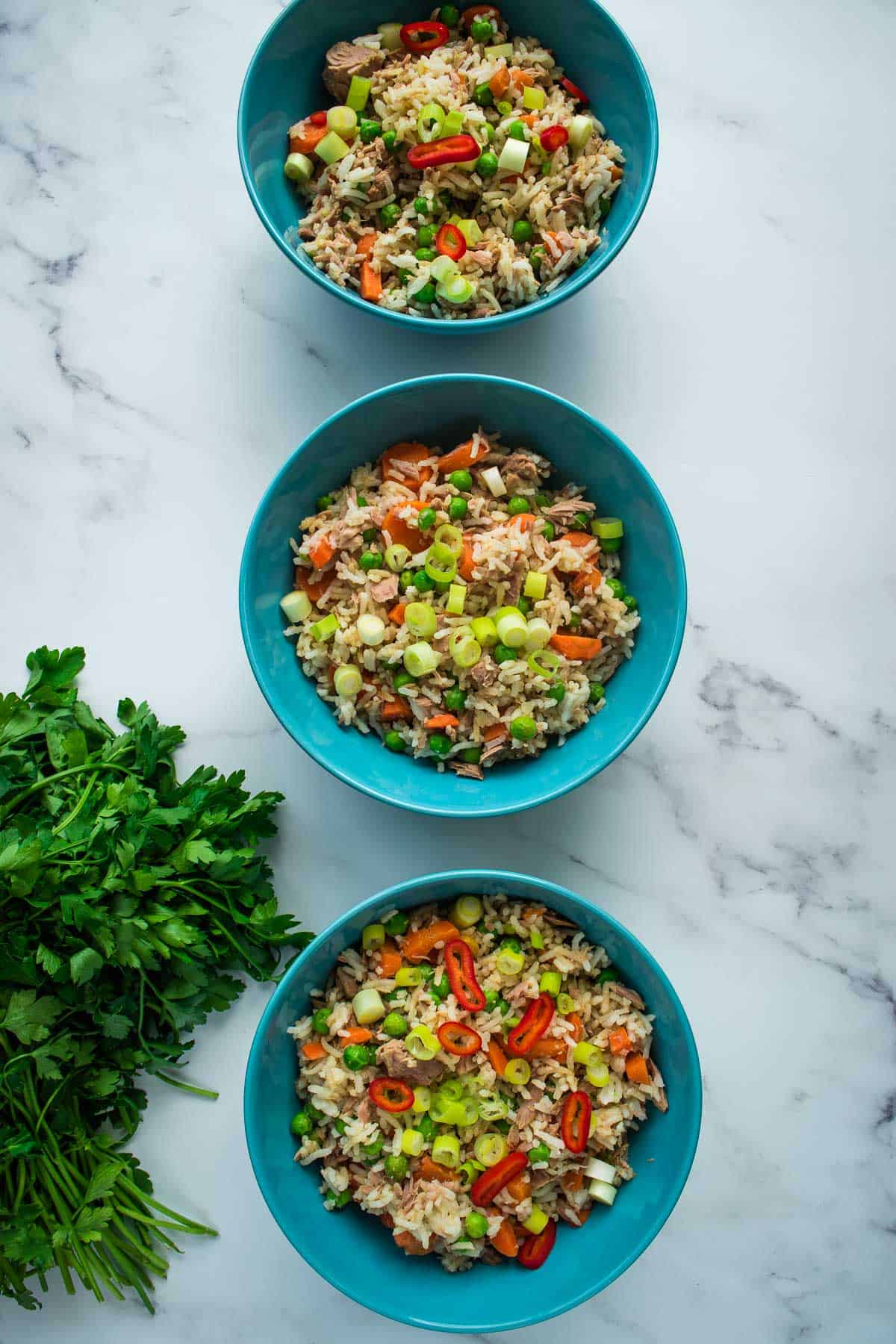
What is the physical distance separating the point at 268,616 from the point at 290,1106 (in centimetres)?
133

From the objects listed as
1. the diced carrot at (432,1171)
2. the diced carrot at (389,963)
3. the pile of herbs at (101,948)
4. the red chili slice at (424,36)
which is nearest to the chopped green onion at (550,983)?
the diced carrot at (389,963)

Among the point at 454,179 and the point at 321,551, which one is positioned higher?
the point at 454,179

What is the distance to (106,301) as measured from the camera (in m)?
3.37

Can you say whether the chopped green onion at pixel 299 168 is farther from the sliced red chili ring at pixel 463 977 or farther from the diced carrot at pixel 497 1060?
the diced carrot at pixel 497 1060

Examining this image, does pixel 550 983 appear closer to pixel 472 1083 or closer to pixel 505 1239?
pixel 472 1083

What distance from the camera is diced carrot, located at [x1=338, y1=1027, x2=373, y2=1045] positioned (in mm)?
2842

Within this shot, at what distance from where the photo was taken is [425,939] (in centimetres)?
291

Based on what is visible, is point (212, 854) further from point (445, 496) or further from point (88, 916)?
point (445, 496)

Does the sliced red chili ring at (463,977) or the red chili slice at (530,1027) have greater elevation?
the sliced red chili ring at (463,977)

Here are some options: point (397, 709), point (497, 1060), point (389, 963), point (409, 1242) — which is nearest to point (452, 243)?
point (397, 709)

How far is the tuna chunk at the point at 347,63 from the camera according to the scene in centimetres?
299

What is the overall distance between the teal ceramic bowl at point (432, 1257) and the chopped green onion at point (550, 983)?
15cm

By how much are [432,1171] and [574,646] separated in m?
1.42

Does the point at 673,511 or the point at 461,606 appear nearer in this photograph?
the point at 461,606
